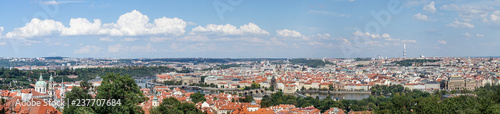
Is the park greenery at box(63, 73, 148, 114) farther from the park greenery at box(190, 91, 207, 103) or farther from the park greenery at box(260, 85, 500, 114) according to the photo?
the park greenery at box(190, 91, 207, 103)

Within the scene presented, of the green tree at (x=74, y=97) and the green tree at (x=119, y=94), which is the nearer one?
the green tree at (x=119, y=94)

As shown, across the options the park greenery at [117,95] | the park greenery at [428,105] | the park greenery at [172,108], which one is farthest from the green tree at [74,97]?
the park greenery at [428,105]

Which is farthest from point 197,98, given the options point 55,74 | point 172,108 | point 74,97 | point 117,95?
point 55,74

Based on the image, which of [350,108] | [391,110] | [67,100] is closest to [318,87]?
[350,108]

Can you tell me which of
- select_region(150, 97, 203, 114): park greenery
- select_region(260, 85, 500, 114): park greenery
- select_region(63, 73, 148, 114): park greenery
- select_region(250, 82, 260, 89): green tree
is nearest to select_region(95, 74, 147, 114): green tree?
select_region(63, 73, 148, 114): park greenery

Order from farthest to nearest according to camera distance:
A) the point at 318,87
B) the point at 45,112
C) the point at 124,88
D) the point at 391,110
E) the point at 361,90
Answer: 1. the point at 318,87
2. the point at 361,90
3. the point at 391,110
4. the point at 124,88
5. the point at 45,112

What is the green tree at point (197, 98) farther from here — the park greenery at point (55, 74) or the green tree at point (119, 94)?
the green tree at point (119, 94)

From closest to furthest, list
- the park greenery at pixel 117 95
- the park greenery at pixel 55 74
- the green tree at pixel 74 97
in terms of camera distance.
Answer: the park greenery at pixel 117 95, the green tree at pixel 74 97, the park greenery at pixel 55 74

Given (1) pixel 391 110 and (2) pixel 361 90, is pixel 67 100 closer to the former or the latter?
(1) pixel 391 110

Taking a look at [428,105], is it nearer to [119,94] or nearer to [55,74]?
[119,94]
